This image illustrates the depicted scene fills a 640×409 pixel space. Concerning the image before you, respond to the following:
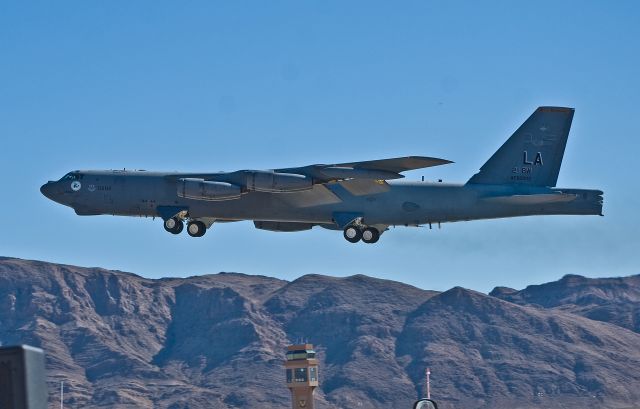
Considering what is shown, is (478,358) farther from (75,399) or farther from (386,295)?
(75,399)

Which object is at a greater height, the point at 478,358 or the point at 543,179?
the point at 543,179

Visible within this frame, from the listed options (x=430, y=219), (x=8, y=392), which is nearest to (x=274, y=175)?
(x=430, y=219)

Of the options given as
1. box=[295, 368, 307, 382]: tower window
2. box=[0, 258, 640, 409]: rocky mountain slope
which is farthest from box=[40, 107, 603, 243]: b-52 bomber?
box=[0, 258, 640, 409]: rocky mountain slope

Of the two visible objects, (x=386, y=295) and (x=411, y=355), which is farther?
(x=386, y=295)

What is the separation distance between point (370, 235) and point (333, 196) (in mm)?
2143

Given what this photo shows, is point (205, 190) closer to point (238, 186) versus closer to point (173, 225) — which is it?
point (238, 186)

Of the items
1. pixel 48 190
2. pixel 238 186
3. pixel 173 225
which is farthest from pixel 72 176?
→ pixel 238 186

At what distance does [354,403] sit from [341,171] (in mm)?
93802

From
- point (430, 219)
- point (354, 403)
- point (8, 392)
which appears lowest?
point (354, 403)

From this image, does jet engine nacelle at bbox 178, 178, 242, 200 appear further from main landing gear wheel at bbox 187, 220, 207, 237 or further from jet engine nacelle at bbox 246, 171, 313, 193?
main landing gear wheel at bbox 187, 220, 207, 237

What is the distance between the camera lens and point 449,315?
6417 inches

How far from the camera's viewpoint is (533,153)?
48688 mm

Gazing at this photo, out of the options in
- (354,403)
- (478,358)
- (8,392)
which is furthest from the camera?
(478,358)

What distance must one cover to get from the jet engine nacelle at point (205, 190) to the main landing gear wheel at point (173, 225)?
1.35 m
